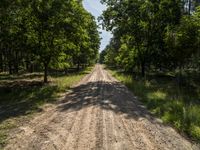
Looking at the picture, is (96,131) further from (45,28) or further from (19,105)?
(45,28)

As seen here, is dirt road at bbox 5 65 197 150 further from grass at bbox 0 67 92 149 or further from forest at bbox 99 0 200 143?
forest at bbox 99 0 200 143

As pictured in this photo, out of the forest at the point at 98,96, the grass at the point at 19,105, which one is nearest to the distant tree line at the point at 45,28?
the forest at the point at 98,96

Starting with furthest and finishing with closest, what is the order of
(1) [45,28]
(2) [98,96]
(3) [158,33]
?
→ (3) [158,33] < (1) [45,28] < (2) [98,96]

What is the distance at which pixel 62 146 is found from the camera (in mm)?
8922

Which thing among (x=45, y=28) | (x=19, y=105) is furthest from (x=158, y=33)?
(x=19, y=105)

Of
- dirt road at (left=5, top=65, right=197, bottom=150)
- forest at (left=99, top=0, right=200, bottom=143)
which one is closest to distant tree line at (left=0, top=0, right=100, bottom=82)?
forest at (left=99, top=0, right=200, bottom=143)

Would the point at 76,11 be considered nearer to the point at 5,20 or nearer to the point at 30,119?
the point at 5,20

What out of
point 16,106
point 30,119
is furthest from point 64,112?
point 16,106

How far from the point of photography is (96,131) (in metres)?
10.7

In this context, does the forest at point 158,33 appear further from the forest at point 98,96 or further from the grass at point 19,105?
the grass at point 19,105

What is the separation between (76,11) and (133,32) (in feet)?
39.6

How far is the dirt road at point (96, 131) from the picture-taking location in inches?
359

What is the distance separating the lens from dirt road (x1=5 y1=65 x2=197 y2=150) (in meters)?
9.12

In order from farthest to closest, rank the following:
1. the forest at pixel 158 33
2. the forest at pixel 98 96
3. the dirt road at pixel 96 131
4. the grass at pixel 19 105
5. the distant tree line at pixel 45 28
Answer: the forest at pixel 158 33 < the distant tree line at pixel 45 28 < the grass at pixel 19 105 < the forest at pixel 98 96 < the dirt road at pixel 96 131
